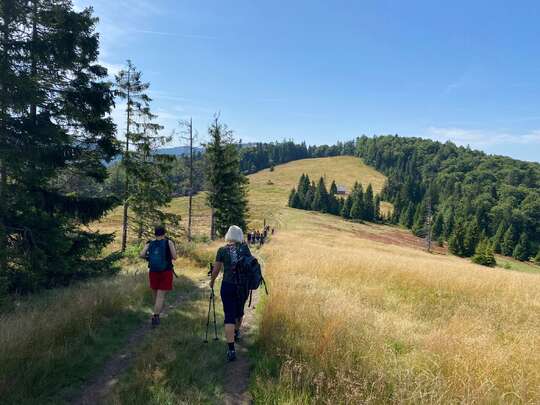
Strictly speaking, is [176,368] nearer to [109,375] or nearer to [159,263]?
[109,375]

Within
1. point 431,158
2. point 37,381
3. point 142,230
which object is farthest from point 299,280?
point 431,158

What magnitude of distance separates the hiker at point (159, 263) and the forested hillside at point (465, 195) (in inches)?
3006

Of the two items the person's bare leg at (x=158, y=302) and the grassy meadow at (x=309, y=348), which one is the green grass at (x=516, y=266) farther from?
the person's bare leg at (x=158, y=302)

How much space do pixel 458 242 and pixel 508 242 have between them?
26858 mm

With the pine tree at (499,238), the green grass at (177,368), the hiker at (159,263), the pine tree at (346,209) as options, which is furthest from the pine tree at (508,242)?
the hiker at (159,263)

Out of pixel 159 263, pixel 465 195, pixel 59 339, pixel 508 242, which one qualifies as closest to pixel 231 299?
pixel 159 263

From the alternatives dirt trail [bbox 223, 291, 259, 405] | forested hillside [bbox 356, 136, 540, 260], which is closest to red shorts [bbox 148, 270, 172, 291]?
dirt trail [bbox 223, 291, 259, 405]

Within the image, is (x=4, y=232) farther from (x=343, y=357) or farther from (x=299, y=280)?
(x=343, y=357)

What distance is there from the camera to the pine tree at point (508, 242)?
3379 inches

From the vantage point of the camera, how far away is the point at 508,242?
282 ft

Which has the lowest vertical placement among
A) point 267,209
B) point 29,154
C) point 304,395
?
point 267,209

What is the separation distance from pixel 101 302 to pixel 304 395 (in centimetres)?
569

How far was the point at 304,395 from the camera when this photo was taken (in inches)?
158

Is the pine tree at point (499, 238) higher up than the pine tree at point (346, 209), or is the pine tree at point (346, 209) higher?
the pine tree at point (346, 209)
